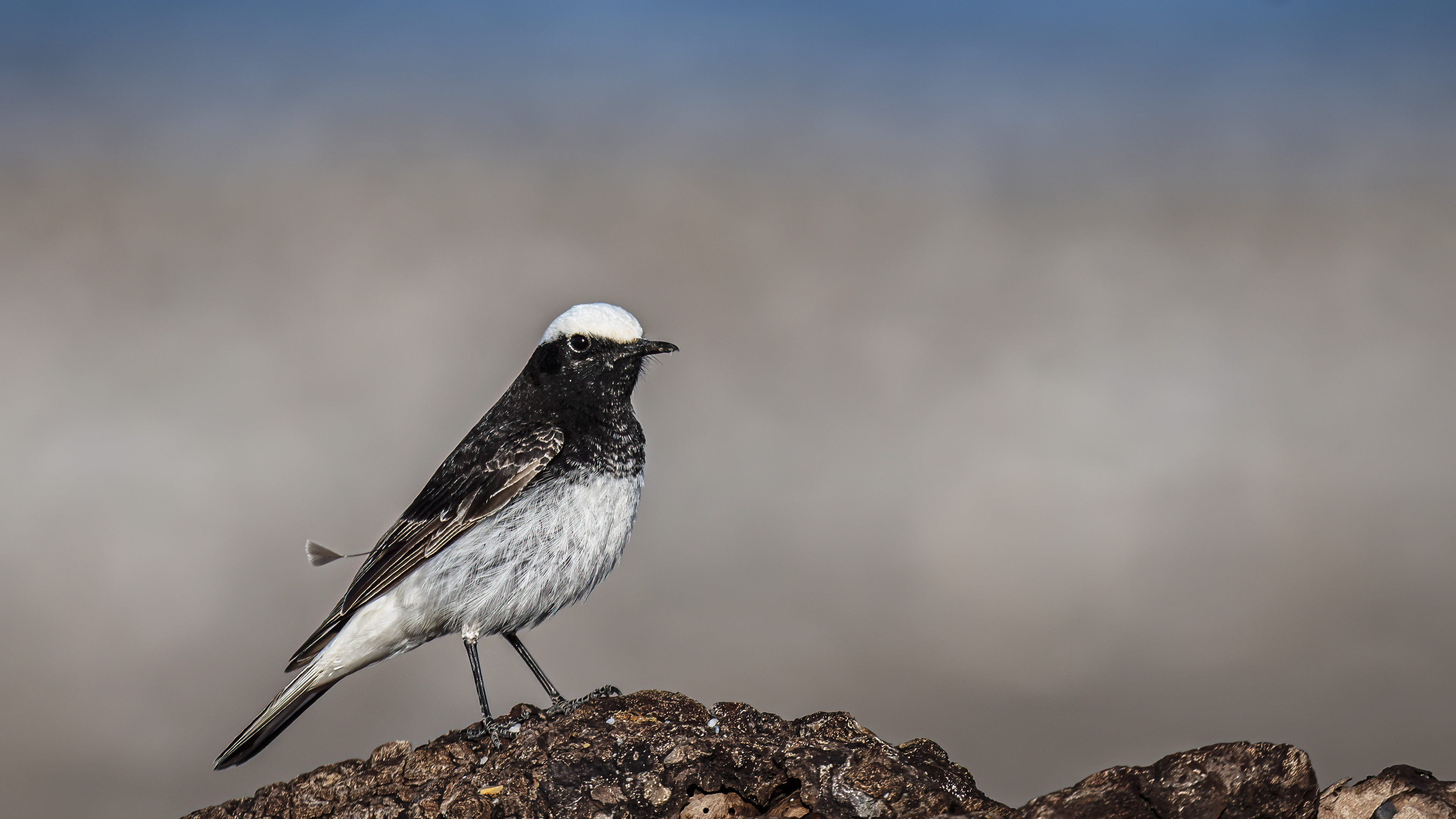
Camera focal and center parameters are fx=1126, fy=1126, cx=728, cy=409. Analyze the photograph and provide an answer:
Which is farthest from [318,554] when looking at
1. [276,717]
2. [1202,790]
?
[1202,790]

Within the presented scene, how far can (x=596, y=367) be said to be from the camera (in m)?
7.45

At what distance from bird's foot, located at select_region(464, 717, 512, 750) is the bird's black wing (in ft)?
4.07

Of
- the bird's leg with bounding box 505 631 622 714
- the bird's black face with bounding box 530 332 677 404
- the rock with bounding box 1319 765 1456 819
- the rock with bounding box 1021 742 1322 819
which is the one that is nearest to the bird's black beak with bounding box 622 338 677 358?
the bird's black face with bounding box 530 332 677 404

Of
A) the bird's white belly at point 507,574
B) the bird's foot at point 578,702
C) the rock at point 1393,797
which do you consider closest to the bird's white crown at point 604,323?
the bird's white belly at point 507,574

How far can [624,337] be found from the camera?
24.5 feet

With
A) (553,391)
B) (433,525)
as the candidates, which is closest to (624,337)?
(553,391)

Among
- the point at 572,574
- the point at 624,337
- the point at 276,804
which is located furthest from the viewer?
the point at 624,337

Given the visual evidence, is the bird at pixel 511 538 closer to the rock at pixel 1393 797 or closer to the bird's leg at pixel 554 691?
the bird's leg at pixel 554 691

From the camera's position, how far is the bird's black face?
737 centimetres

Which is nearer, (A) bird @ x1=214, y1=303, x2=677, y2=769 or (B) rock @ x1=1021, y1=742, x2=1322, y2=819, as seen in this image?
(B) rock @ x1=1021, y1=742, x2=1322, y2=819

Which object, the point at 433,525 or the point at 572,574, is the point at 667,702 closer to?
the point at 572,574

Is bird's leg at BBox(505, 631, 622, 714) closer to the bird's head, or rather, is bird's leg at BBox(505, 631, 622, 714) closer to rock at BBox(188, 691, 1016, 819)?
rock at BBox(188, 691, 1016, 819)

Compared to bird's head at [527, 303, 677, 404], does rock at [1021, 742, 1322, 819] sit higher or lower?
lower

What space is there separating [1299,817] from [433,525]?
16.4ft
